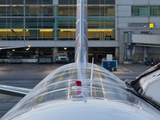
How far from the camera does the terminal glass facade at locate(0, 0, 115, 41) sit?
196ft

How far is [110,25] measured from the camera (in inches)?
2366

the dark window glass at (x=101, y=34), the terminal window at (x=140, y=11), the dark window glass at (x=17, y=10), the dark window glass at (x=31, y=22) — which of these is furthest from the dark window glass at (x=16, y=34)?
the terminal window at (x=140, y=11)

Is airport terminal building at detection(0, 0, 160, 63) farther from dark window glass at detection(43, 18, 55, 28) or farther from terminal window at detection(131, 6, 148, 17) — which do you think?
terminal window at detection(131, 6, 148, 17)

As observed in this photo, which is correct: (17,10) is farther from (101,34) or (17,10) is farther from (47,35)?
(101,34)

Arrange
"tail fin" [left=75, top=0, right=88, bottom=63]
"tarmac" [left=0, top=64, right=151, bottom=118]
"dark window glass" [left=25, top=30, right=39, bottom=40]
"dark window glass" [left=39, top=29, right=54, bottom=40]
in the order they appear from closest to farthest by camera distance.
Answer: "tail fin" [left=75, top=0, right=88, bottom=63], "tarmac" [left=0, top=64, right=151, bottom=118], "dark window glass" [left=25, top=30, right=39, bottom=40], "dark window glass" [left=39, top=29, right=54, bottom=40]

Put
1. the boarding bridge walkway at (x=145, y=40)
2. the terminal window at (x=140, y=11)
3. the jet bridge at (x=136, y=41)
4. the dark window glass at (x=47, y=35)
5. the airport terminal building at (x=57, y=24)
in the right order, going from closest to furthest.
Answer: the boarding bridge walkway at (x=145, y=40) → the jet bridge at (x=136, y=41) → the terminal window at (x=140, y=11) → the airport terminal building at (x=57, y=24) → the dark window glass at (x=47, y=35)

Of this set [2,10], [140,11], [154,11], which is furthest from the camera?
[2,10]

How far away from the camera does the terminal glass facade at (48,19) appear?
5984cm

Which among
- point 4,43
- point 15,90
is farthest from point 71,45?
point 15,90

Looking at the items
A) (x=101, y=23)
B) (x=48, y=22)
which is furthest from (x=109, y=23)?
(x=48, y=22)

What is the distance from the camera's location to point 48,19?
197ft

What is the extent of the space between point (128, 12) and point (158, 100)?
54617 millimetres

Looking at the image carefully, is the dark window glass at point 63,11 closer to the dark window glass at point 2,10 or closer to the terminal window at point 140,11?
the dark window glass at point 2,10

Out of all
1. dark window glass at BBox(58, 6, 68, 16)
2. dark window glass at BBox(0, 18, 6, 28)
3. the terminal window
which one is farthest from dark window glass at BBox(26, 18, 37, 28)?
the terminal window
